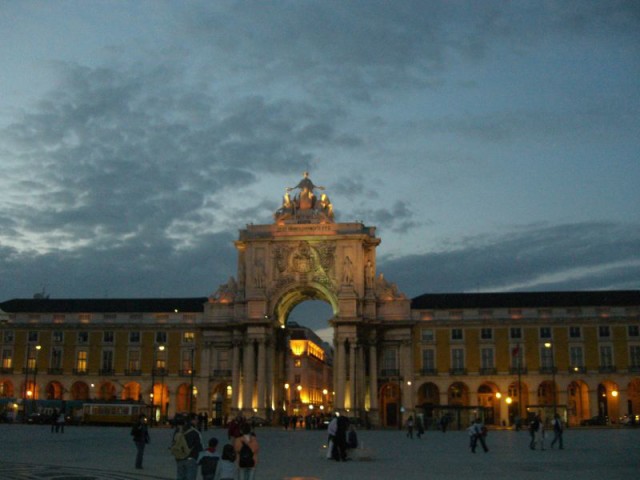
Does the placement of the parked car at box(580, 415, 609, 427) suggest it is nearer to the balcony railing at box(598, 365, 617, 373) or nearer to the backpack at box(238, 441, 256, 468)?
the balcony railing at box(598, 365, 617, 373)

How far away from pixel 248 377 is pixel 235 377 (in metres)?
1.94

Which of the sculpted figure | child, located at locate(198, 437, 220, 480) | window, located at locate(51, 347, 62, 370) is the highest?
the sculpted figure

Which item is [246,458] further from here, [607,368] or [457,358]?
[607,368]

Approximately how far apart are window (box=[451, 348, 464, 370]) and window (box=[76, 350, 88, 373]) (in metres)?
41.6

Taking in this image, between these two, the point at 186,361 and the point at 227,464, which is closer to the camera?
the point at 227,464

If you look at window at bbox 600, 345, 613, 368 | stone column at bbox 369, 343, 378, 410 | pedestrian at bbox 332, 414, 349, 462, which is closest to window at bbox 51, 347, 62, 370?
stone column at bbox 369, 343, 378, 410

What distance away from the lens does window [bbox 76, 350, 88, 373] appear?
9112cm

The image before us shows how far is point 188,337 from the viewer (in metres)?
90.8

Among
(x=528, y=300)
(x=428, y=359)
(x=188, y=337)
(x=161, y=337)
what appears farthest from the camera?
(x=161, y=337)

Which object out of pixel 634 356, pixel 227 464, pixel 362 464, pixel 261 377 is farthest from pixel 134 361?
pixel 227 464

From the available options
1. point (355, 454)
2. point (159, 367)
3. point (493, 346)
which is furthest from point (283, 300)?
point (355, 454)

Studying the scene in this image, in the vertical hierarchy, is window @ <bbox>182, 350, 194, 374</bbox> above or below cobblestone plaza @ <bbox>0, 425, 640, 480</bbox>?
above

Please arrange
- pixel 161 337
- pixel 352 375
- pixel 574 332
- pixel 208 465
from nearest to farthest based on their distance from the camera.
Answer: pixel 208 465 → pixel 352 375 → pixel 574 332 → pixel 161 337

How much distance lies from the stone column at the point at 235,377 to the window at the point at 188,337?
19.2 ft
